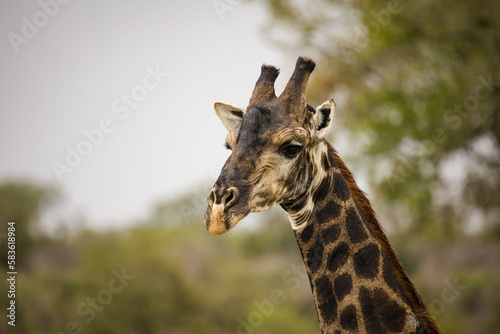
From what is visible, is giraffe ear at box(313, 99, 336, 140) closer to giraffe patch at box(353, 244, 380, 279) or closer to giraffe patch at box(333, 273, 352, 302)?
giraffe patch at box(353, 244, 380, 279)

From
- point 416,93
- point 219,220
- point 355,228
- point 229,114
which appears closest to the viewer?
point 219,220

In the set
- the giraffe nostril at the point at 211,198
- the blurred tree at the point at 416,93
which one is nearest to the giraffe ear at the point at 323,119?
the giraffe nostril at the point at 211,198

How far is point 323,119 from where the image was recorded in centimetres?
476

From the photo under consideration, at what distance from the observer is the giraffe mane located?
4500 mm

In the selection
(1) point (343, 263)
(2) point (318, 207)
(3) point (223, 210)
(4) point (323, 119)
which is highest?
(4) point (323, 119)

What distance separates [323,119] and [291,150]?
1.67ft

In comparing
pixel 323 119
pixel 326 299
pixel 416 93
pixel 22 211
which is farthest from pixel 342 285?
pixel 22 211

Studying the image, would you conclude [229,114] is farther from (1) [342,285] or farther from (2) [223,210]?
(1) [342,285]

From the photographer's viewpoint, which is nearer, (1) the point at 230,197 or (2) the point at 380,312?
(1) the point at 230,197

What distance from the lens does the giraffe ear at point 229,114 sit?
5.09 metres

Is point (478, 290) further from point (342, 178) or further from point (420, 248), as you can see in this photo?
point (342, 178)

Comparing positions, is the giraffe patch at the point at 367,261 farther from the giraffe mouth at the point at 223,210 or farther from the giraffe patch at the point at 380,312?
the giraffe mouth at the point at 223,210

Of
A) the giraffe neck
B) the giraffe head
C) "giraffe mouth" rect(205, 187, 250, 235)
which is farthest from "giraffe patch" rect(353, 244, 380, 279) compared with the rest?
"giraffe mouth" rect(205, 187, 250, 235)

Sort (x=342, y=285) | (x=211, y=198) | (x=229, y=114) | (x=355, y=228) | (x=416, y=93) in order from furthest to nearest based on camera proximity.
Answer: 1. (x=416, y=93)
2. (x=229, y=114)
3. (x=355, y=228)
4. (x=342, y=285)
5. (x=211, y=198)
